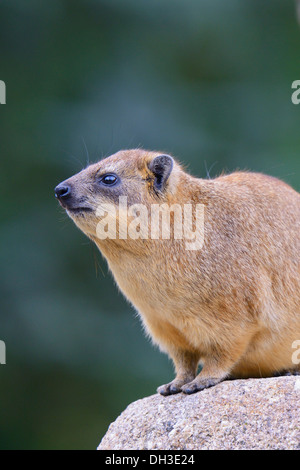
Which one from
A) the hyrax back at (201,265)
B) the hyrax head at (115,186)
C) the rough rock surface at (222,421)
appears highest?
the hyrax head at (115,186)

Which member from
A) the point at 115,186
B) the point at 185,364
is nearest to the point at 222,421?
the point at 185,364

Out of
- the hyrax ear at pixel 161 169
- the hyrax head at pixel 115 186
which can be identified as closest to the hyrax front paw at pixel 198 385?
the hyrax head at pixel 115 186

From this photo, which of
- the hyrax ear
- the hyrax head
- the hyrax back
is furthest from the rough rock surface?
the hyrax ear

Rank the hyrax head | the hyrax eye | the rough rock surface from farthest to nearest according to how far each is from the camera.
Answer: the hyrax eye < the hyrax head < the rough rock surface

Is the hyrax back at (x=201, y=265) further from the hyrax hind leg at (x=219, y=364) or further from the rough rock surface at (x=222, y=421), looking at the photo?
the rough rock surface at (x=222, y=421)

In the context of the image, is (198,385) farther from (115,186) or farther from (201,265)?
(115,186)

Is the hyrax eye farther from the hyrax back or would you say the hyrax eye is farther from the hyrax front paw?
the hyrax front paw
